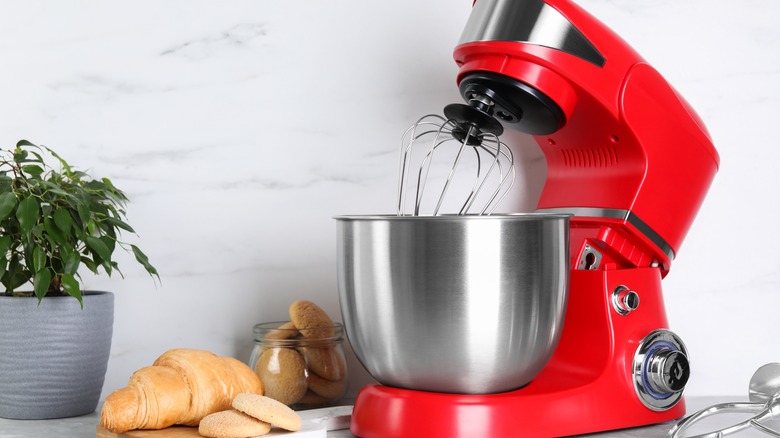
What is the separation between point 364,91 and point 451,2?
0.15 m

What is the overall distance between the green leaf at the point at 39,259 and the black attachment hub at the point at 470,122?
0.40 meters

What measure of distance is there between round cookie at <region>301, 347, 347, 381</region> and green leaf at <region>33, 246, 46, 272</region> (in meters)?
0.26

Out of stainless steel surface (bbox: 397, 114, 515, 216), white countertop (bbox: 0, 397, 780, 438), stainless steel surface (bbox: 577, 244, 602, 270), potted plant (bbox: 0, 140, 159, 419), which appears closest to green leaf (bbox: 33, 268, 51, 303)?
potted plant (bbox: 0, 140, 159, 419)

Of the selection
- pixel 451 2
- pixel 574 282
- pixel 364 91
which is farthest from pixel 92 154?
pixel 574 282

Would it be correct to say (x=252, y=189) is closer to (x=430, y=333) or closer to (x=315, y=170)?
(x=315, y=170)

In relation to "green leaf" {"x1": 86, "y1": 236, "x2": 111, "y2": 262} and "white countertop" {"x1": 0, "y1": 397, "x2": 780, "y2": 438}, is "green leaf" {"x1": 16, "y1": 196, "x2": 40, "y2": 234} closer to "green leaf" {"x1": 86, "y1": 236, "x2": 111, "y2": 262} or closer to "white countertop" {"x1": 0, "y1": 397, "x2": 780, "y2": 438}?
"green leaf" {"x1": 86, "y1": 236, "x2": 111, "y2": 262}

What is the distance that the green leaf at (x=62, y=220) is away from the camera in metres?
0.78

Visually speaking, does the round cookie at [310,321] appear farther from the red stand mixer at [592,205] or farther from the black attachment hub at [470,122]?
the black attachment hub at [470,122]

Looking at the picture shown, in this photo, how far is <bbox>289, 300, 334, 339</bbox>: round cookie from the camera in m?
0.85

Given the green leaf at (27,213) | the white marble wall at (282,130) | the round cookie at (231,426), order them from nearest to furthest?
the round cookie at (231,426), the green leaf at (27,213), the white marble wall at (282,130)

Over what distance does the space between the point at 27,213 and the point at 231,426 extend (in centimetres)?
29

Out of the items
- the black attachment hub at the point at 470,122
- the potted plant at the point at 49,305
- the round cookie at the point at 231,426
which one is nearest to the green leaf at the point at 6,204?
the potted plant at the point at 49,305

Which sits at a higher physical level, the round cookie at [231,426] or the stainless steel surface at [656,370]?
the stainless steel surface at [656,370]

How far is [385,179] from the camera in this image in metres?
0.98
